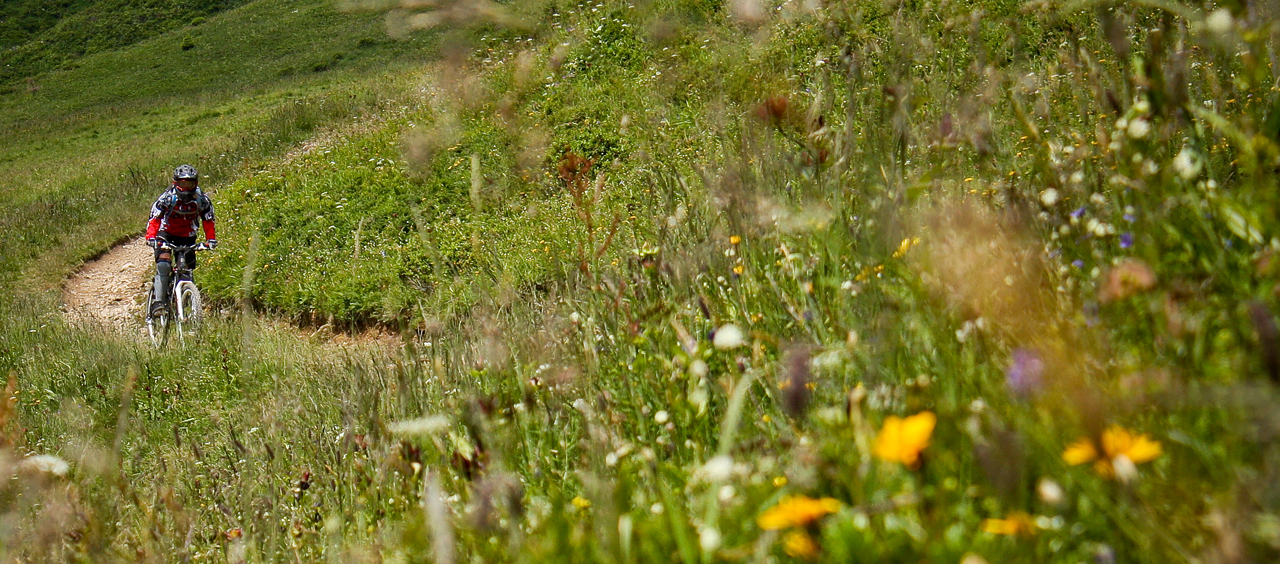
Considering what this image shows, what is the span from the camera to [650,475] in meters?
1.48

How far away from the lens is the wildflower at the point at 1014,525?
36.2 inches

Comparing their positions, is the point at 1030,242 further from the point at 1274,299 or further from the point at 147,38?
the point at 147,38

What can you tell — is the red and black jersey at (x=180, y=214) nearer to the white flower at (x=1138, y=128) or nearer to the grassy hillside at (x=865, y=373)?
the grassy hillside at (x=865, y=373)

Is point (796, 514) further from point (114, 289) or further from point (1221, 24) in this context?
point (114, 289)

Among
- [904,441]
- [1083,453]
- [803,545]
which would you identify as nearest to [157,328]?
[803,545]

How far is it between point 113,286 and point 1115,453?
56.0ft

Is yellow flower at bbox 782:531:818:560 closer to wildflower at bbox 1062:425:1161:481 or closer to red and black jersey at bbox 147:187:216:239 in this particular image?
wildflower at bbox 1062:425:1161:481

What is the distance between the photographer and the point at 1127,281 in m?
1.26

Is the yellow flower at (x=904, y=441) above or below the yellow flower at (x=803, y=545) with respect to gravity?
above

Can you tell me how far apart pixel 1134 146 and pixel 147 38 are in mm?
60784

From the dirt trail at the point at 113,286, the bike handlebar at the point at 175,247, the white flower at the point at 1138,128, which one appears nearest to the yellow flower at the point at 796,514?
the white flower at the point at 1138,128

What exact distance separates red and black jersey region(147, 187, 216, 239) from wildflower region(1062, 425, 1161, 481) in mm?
10582

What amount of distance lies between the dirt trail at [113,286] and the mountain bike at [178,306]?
2.57m

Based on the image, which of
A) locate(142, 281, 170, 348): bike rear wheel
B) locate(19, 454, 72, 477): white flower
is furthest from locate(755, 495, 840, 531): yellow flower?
locate(142, 281, 170, 348): bike rear wheel
